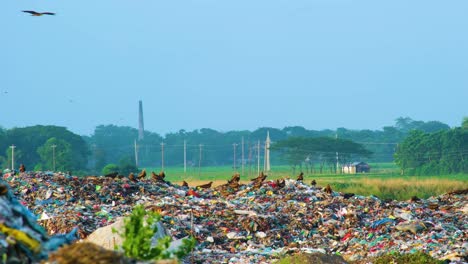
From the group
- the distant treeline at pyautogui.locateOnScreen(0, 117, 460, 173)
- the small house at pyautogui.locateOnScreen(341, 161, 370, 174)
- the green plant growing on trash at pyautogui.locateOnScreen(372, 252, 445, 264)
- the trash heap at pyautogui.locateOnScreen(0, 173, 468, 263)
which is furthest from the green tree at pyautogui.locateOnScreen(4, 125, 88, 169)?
the green plant growing on trash at pyautogui.locateOnScreen(372, 252, 445, 264)

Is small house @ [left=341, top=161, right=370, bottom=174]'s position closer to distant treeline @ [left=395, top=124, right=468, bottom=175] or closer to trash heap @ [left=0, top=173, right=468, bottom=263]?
distant treeline @ [left=395, top=124, right=468, bottom=175]

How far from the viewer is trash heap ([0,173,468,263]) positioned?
1535 centimetres

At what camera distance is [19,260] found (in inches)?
189

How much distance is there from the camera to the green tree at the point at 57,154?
56719mm

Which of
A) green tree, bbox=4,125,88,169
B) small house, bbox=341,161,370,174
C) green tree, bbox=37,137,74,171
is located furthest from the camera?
small house, bbox=341,161,370,174

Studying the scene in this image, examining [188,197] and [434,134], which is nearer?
[188,197]

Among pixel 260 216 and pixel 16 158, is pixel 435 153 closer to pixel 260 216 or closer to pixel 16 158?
pixel 16 158

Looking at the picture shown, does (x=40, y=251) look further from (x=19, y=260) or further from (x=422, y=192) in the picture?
(x=422, y=192)

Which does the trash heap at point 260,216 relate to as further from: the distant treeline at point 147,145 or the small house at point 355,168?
the small house at point 355,168

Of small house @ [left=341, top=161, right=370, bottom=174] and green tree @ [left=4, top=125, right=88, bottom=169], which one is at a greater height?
green tree @ [left=4, top=125, right=88, bottom=169]

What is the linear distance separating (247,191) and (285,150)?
171 ft

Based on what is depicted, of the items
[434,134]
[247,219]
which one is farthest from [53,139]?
[247,219]

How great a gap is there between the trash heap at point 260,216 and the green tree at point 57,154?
3607 centimetres

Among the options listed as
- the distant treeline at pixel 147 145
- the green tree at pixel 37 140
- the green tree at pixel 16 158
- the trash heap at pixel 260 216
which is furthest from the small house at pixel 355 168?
the trash heap at pixel 260 216
